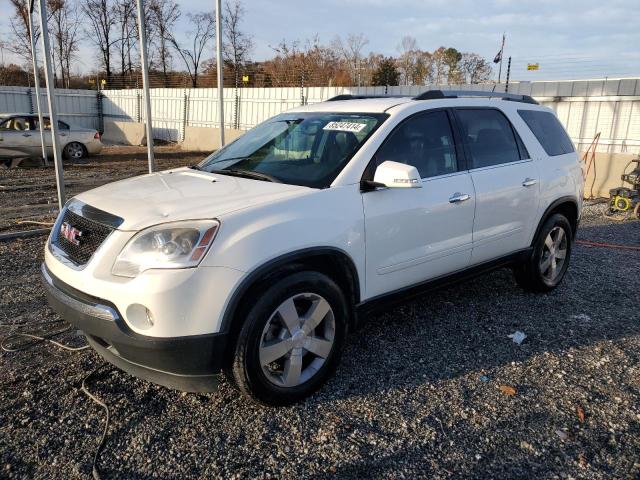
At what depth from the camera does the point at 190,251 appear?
2.55 metres

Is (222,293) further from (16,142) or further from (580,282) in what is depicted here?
(16,142)

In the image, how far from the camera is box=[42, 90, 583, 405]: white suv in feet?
8.45

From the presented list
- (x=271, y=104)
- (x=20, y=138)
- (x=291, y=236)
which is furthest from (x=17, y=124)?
(x=291, y=236)

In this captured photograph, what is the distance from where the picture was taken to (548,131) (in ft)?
16.2

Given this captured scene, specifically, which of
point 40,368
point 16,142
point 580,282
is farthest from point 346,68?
point 40,368

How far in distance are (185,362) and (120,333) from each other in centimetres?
35

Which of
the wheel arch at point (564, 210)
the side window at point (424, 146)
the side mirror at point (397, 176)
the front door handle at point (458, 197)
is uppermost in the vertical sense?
the side window at point (424, 146)

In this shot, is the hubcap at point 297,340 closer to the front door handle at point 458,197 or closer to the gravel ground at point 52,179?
the front door handle at point 458,197

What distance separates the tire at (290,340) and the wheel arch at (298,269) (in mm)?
48

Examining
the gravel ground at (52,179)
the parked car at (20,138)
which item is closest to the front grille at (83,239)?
the gravel ground at (52,179)

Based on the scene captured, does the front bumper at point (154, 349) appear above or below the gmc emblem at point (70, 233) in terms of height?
below

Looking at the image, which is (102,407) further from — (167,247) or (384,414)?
(384,414)

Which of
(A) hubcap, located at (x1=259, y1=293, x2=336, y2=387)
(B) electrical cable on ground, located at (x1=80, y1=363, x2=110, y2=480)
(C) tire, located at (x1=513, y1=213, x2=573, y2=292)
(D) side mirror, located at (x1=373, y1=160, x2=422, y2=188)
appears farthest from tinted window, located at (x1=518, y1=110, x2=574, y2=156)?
(B) electrical cable on ground, located at (x1=80, y1=363, x2=110, y2=480)

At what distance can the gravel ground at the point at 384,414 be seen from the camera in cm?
256
